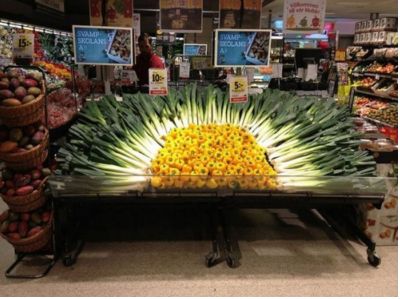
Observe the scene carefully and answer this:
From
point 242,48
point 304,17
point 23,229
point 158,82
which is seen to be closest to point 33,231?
point 23,229

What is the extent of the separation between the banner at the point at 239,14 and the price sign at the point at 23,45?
7.14 feet

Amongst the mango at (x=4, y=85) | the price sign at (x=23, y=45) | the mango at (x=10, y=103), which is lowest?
the mango at (x=10, y=103)

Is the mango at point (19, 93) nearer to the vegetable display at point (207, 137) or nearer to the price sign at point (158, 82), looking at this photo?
the vegetable display at point (207, 137)

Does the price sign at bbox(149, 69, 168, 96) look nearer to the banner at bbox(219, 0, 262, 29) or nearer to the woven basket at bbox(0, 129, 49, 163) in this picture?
the woven basket at bbox(0, 129, 49, 163)

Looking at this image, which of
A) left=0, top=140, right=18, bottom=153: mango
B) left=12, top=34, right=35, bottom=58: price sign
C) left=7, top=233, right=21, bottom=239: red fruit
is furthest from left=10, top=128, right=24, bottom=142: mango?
left=12, top=34, right=35, bottom=58: price sign

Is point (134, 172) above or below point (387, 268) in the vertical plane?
above

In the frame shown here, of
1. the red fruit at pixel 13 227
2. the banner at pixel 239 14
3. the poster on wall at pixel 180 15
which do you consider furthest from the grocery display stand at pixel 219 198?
the poster on wall at pixel 180 15

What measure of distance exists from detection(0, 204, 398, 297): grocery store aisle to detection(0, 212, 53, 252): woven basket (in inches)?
8.0

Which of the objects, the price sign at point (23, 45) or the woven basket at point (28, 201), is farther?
the price sign at point (23, 45)

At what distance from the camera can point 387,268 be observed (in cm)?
274

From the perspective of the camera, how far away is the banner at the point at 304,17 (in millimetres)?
4902

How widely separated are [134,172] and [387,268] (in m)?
1.91

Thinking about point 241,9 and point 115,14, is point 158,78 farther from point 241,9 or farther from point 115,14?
point 241,9

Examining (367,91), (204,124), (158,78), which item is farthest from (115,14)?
(367,91)
